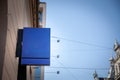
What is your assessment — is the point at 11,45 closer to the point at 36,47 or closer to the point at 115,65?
the point at 36,47

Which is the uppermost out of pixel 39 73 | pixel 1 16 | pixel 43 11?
pixel 43 11

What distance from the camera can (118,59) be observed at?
122ft

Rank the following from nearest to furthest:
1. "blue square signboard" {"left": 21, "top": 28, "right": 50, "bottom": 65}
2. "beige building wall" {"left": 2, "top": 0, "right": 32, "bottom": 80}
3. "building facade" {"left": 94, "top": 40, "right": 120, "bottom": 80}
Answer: "beige building wall" {"left": 2, "top": 0, "right": 32, "bottom": 80}, "blue square signboard" {"left": 21, "top": 28, "right": 50, "bottom": 65}, "building facade" {"left": 94, "top": 40, "right": 120, "bottom": 80}

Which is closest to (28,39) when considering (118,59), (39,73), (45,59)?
(45,59)

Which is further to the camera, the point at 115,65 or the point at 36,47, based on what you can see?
the point at 115,65

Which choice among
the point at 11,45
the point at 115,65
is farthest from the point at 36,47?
the point at 115,65

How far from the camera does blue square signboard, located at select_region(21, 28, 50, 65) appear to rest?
5492 mm

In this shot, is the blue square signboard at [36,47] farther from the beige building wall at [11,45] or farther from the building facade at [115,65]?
the building facade at [115,65]

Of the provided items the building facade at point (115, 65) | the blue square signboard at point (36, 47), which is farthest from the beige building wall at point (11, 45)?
the building facade at point (115, 65)

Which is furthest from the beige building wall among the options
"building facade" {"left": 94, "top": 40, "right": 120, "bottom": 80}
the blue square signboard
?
"building facade" {"left": 94, "top": 40, "right": 120, "bottom": 80}

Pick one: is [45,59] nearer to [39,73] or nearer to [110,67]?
[39,73]

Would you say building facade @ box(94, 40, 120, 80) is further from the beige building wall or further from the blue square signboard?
the beige building wall

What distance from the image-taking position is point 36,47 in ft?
18.7

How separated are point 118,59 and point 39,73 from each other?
1364cm
